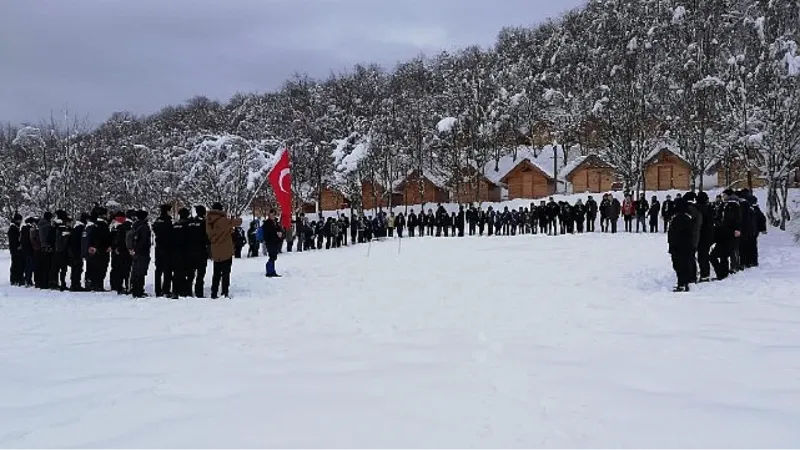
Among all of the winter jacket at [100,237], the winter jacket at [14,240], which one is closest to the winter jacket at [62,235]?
the winter jacket at [100,237]

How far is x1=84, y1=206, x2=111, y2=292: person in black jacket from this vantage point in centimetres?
1321

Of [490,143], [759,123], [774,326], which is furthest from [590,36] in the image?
[774,326]

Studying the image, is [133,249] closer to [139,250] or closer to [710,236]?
[139,250]

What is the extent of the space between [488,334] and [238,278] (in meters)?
9.12

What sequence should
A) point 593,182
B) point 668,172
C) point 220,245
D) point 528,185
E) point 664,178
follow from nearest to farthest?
point 220,245
point 668,172
point 664,178
point 593,182
point 528,185

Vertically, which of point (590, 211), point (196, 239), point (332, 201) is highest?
point (332, 201)

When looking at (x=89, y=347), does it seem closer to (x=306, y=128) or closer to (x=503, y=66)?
(x=306, y=128)

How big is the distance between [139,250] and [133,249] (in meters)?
0.20

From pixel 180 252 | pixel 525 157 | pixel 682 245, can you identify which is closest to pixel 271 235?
pixel 180 252

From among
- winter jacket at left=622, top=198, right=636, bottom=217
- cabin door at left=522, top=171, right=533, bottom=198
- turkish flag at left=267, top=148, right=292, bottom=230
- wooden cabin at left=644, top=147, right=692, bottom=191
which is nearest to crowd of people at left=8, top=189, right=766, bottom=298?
turkish flag at left=267, top=148, right=292, bottom=230

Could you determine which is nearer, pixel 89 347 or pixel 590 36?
pixel 89 347

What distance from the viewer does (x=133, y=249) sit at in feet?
41.3

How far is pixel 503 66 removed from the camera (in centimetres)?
8294

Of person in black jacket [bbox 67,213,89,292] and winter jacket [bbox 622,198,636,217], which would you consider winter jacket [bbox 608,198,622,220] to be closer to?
winter jacket [bbox 622,198,636,217]
